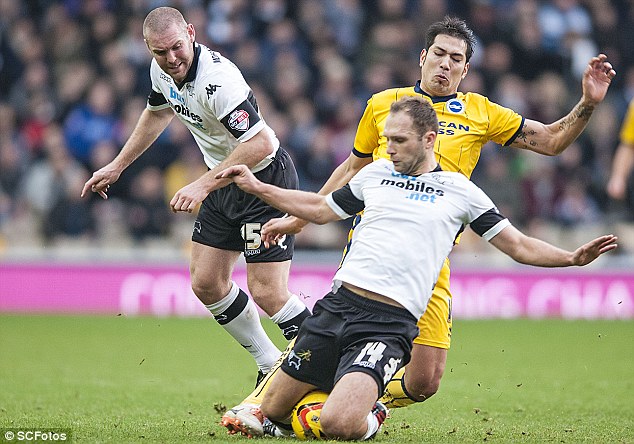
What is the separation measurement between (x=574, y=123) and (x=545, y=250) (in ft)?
4.00

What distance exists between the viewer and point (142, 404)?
7.89 m

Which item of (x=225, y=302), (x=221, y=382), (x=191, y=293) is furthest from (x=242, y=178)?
(x=191, y=293)

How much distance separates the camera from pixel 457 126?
22.8ft

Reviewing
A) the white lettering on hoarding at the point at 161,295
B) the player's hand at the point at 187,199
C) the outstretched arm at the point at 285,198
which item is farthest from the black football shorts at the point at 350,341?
the white lettering on hoarding at the point at 161,295

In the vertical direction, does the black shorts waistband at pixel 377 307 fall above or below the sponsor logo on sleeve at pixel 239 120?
below

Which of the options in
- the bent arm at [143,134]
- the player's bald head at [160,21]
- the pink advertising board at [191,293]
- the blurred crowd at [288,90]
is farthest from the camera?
the blurred crowd at [288,90]

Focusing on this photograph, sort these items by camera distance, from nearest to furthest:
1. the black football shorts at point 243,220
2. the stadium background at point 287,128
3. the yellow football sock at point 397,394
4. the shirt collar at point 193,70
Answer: the yellow football sock at point 397,394, the shirt collar at point 193,70, the black football shorts at point 243,220, the stadium background at point 287,128

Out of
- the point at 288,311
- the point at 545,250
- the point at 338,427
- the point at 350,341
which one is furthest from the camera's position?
the point at 288,311

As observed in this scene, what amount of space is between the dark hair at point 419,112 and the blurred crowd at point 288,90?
9.41 metres

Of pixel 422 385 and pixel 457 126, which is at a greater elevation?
pixel 457 126

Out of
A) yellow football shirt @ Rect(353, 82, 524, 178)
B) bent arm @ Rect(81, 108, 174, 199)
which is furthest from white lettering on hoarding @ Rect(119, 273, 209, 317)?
yellow football shirt @ Rect(353, 82, 524, 178)

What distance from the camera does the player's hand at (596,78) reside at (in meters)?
6.83

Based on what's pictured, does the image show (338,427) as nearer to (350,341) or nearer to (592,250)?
(350,341)

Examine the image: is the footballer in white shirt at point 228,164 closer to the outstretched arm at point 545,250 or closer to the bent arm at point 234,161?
the bent arm at point 234,161
